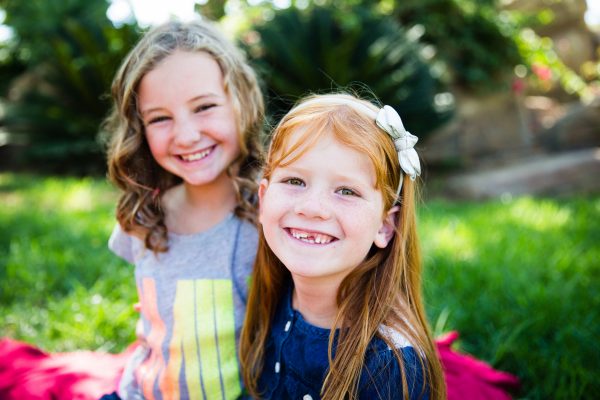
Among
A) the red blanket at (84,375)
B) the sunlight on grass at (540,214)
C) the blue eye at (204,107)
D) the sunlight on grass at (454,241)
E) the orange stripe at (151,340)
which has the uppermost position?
the blue eye at (204,107)

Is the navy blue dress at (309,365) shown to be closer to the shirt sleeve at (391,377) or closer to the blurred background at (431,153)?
the shirt sleeve at (391,377)

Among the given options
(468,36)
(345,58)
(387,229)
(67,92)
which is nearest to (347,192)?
(387,229)

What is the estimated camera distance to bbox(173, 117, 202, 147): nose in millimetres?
1758

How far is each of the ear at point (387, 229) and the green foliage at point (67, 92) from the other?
4655mm

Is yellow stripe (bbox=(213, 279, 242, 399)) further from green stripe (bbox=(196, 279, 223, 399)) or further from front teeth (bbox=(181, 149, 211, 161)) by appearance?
front teeth (bbox=(181, 149, 211, 161))

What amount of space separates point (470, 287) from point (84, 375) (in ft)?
6.21

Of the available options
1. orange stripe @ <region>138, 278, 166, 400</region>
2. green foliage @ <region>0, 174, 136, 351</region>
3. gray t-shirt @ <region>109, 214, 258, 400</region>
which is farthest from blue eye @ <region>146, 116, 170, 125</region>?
green foliage @ <region>0, 174, 136, 351</region>

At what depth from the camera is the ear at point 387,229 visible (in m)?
1.49

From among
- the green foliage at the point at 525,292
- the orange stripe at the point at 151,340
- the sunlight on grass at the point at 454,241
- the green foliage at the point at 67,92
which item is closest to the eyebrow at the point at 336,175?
the orange stripe at the point at 151,340

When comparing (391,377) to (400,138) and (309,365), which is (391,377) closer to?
(309,365)

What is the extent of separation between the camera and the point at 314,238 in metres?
1.41

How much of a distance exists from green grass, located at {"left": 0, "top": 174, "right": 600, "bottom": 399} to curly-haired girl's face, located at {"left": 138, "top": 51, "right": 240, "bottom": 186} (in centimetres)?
102

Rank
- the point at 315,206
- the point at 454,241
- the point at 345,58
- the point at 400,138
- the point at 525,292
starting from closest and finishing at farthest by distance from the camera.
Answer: the point at 315,206 → the point at 400,138 → the point at 525,292 → the point at 454,241 → the point at 345,58

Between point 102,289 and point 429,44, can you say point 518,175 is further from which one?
point 102,289
